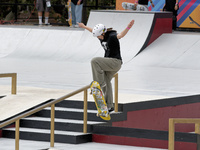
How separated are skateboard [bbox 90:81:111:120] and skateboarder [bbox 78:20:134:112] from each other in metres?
0.20

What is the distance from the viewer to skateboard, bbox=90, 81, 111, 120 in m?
9.29

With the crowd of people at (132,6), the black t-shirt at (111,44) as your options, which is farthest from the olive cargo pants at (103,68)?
the crowd of people at (132,6)

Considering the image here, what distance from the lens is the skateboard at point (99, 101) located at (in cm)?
929

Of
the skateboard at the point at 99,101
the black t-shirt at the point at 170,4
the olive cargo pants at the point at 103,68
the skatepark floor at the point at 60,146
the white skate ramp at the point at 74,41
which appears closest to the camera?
the skatepark floor at the point at 60,146

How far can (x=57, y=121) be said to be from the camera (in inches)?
393

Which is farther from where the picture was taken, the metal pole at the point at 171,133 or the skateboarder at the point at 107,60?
the skateboarder at the point at 107,60

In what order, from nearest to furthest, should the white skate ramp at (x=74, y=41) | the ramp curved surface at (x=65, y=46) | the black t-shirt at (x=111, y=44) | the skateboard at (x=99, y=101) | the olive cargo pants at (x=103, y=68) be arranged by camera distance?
the skateboard at (x=99, y=101), the olive cargo pants at (x=103, y=68), the black t-shirt at (x=111, y=44), the ramp curved surface at (x=65, y=46), the white skate ramp at (x=74, y=41)

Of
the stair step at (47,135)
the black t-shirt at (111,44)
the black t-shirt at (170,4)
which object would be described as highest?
the black t-shirt at (170,4)

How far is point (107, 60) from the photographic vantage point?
9.45m

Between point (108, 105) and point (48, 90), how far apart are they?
8.37 ft

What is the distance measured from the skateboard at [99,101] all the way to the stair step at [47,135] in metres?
0.42

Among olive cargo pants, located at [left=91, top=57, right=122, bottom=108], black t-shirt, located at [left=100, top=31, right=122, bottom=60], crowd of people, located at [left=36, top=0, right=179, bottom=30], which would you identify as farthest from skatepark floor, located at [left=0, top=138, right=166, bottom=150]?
crowd of people, located at [left=36, top=0, right=179, bottom=30]

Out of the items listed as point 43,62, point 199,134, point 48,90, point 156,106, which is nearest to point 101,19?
point 43,62

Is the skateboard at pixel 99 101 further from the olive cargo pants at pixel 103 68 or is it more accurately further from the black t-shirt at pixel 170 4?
the black t-shirt at pixel 170 4
